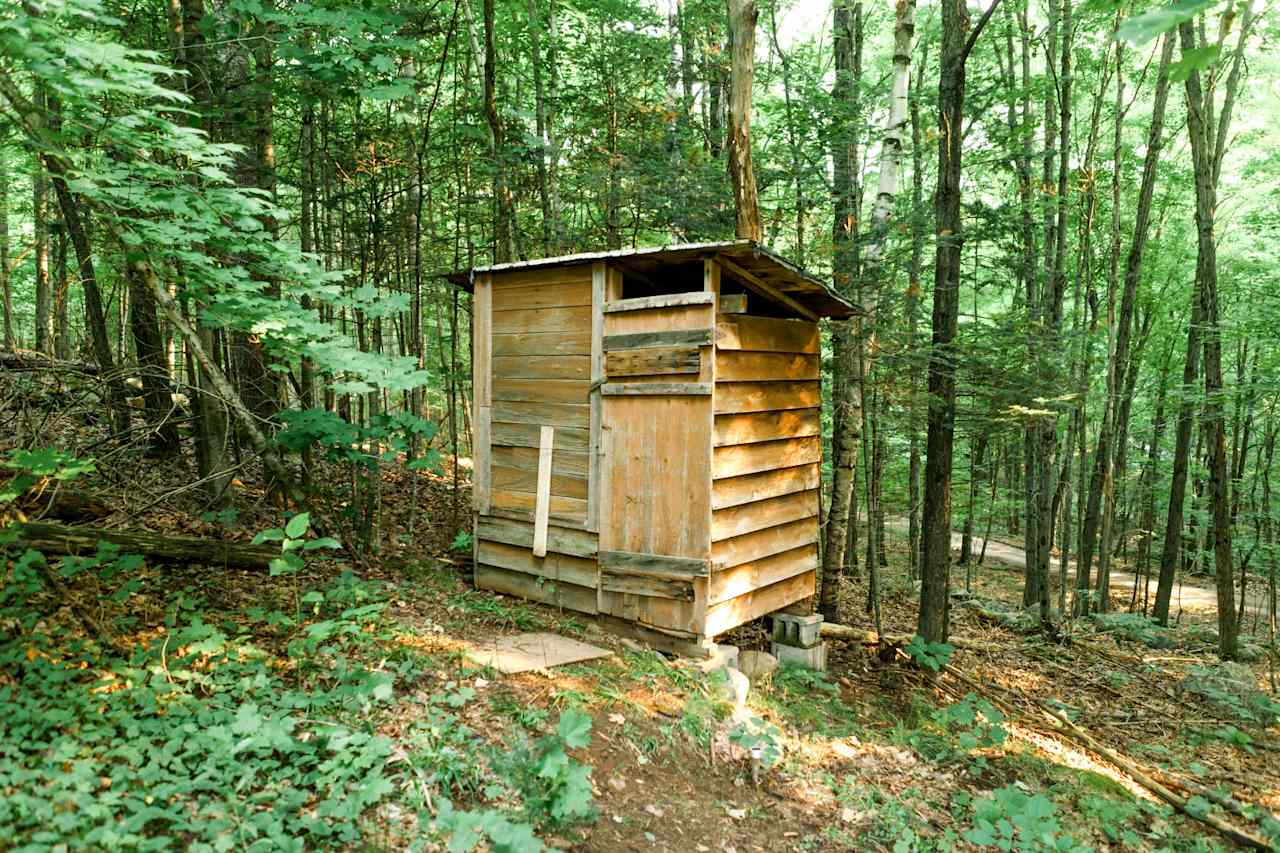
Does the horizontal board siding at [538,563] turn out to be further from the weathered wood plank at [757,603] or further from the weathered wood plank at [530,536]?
the weathered wood plank at [757,603]

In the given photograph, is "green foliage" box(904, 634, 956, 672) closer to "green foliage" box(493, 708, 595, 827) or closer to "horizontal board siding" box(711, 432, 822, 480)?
"horizontal board siding" box(711, 432, 822, 480)

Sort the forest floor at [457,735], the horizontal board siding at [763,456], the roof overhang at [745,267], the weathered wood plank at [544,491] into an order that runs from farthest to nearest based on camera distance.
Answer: the weathered wood plank at [544,491], the horizontal board siding at [763,456], the roof overhang at [745,267], the forest floor at [457,735]

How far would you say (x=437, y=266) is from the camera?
10.9 meters

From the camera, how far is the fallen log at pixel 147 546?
13.6 ft

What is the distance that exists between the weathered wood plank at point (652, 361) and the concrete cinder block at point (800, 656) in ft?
10.5

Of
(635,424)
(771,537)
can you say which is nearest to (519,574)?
(635,424)

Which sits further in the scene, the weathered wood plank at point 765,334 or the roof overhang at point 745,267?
the weathered wood plank at point 765,334

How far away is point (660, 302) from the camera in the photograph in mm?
5578

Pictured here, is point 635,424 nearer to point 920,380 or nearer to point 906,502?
point 920,380

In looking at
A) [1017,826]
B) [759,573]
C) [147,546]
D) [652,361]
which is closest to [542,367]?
[652,361]

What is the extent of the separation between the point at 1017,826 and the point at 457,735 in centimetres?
338

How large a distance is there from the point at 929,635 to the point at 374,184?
25.3 ft

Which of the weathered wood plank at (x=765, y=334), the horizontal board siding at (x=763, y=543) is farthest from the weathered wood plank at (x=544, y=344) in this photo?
the horizontal board siding at (x=763, y=543)

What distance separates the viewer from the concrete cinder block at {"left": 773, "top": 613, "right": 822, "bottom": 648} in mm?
6863
